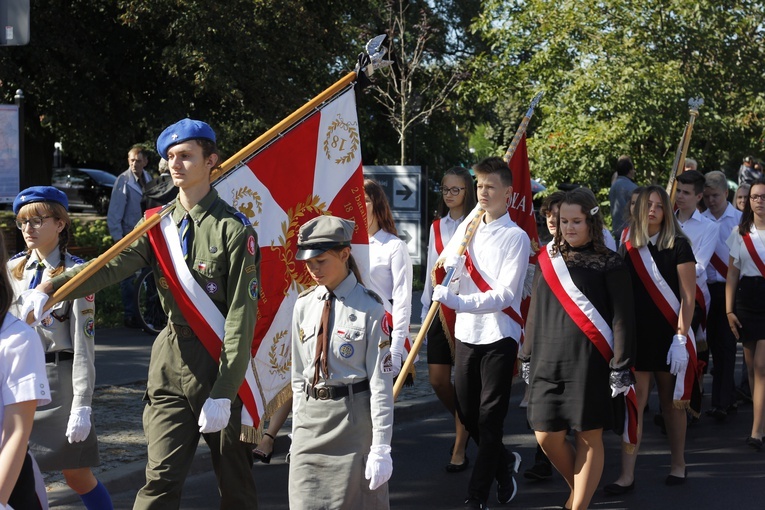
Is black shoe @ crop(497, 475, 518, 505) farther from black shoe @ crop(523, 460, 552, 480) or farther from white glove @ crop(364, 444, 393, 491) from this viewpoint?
white glove @ crop(364, 444, 393, 491)

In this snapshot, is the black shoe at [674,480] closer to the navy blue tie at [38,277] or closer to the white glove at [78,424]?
the white glove at [78,424]

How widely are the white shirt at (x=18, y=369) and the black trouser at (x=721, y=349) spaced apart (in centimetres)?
697

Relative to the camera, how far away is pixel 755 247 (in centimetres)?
795

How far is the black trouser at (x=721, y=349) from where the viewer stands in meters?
8.83

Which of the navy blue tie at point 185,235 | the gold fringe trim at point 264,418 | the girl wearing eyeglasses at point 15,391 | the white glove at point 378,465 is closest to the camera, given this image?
the girl wearing eyeglasses at point 15,391

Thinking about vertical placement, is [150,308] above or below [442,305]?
below

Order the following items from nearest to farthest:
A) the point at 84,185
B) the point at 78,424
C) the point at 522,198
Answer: the point at 78,424 < the point at 522,198 < the point at 84,185

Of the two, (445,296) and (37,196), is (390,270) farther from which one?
(37,196)

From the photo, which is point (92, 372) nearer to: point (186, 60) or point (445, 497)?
point (445, 497)

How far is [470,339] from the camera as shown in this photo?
5902 millimetres

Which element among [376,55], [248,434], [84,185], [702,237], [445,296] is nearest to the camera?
[248,434]

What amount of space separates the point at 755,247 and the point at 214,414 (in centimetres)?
528

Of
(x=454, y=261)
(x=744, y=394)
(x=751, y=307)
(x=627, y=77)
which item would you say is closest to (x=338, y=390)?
(x=454, y=261)

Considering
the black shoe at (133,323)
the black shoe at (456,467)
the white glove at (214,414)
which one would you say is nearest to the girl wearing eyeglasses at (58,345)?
the white glove at (214,414)
